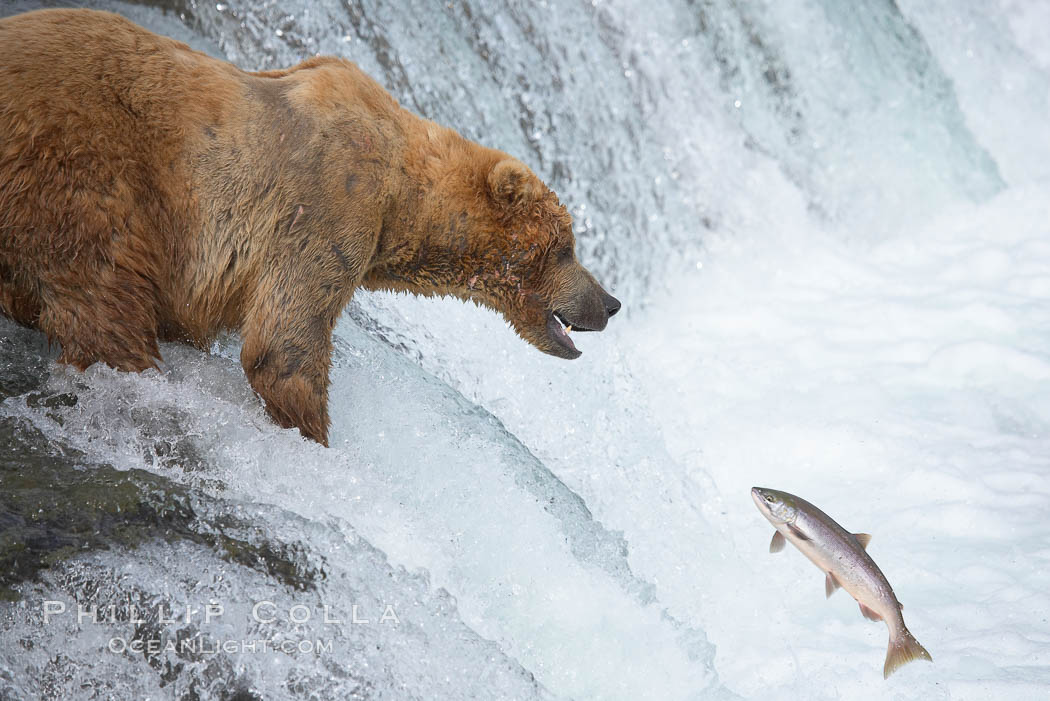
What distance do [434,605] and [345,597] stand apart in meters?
0.28

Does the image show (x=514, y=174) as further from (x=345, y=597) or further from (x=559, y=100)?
(x=559, y=100)

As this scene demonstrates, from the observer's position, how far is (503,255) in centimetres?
350

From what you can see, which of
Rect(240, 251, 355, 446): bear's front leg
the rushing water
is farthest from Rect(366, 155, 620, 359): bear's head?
the rushing water

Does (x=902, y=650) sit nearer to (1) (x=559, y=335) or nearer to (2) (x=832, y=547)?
(2) (x=832, y=547)

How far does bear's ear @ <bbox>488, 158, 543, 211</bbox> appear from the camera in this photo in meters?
3.34

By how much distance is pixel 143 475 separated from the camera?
2.68m

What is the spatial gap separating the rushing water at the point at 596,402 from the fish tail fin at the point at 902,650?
515 millimetres

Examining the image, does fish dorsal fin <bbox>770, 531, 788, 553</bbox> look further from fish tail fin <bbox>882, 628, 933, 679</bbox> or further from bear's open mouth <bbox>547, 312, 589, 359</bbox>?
bear's open mouth <bbox>547, 312, 589, 359</bbox>

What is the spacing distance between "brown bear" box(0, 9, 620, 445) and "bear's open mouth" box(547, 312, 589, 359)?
23 cm

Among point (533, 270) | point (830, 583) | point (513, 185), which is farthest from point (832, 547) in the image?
point (513, 185)

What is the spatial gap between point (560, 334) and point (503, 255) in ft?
1.41

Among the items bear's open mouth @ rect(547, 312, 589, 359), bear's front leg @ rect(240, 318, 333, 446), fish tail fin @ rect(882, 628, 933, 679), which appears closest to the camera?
bear's front leg @ rect(240, 318, 333, 446)

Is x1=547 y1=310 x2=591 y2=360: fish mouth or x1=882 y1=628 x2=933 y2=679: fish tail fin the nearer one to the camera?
x1=882 y1=628 x2=933 y2=679: fish tail fin

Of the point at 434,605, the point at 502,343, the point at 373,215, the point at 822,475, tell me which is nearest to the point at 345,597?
the point at 434,605
